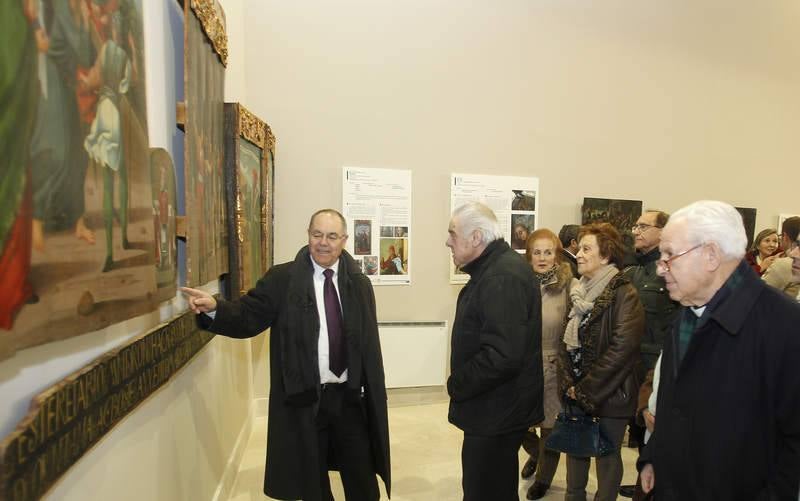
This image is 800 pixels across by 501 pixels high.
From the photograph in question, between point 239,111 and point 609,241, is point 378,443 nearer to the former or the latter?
point 609,241

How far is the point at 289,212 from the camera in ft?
16.7

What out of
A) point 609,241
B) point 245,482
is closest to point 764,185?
point 609,241

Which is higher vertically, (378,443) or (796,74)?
(796,74)

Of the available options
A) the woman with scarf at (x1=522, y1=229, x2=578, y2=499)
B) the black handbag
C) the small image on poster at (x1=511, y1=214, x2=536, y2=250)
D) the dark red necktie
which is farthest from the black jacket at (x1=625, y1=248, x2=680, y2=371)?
the dark red necktie

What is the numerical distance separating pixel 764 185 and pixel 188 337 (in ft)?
26.9

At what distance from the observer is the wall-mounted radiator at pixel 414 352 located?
5379 mm

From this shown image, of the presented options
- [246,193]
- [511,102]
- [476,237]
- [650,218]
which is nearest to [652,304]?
[650,218]

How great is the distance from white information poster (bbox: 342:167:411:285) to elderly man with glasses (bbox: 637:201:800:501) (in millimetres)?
3786

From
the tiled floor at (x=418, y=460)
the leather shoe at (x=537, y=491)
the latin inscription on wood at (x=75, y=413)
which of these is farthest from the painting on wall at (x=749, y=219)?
the latin inscription on wood at (x=75, y=413)

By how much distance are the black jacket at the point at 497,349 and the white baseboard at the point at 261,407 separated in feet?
10.6

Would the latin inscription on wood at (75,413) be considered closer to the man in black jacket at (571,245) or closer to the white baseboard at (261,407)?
the white baseboard at (261,407)

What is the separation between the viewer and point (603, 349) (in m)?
2.97

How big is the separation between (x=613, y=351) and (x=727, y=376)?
131cm

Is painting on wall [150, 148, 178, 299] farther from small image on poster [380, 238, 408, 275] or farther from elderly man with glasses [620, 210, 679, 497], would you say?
small image on poster [380, 238, 408, 275]
